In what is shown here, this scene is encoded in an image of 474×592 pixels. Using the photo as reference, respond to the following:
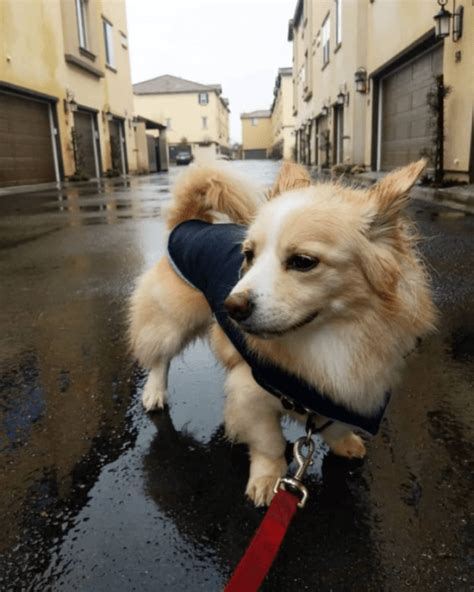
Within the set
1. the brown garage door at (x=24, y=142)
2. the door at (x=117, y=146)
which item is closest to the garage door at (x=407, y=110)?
the brown garage door at (x=24, y=142)

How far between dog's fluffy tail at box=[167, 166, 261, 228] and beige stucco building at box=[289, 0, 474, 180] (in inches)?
354

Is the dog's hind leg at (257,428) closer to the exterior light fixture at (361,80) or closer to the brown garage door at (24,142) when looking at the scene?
the brown garage door at (24,142)

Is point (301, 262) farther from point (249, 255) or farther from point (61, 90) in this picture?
point (61, 90)

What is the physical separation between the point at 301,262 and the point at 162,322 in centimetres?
106

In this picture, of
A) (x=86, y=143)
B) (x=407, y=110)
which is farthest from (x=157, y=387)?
(x=86, y=143)

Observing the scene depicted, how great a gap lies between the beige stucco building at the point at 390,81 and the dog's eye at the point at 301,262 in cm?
981

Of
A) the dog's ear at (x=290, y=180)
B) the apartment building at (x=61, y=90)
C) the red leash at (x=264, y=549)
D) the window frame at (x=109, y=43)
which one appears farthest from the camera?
the window frame at (x=109, y=43)

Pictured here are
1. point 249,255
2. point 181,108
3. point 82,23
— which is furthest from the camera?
point 181,108

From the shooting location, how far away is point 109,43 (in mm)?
27531

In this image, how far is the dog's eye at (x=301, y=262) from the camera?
5.23ft

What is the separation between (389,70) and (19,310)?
50.1 feet

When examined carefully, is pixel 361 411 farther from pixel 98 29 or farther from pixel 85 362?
pixel 98 29

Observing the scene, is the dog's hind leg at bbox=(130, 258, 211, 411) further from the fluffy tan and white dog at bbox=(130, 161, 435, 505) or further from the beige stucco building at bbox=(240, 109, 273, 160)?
the beige stucco building at bbox=(240, 109, 273, 160)

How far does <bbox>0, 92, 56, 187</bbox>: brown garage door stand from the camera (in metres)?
16.5
